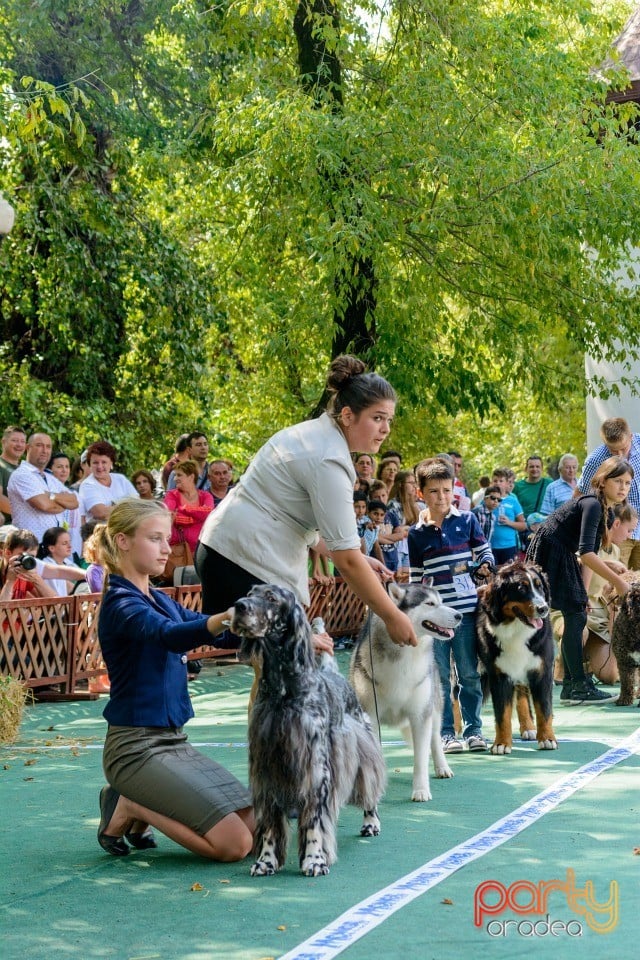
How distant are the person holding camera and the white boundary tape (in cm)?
588

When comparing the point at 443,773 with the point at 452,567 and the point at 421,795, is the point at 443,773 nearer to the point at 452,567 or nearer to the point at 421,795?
the point at 421,795

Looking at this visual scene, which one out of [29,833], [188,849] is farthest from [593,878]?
[29,833]

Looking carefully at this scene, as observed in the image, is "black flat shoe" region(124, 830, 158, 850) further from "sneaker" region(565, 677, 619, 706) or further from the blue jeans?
"sneaker" region(565, 677, 619, 706)

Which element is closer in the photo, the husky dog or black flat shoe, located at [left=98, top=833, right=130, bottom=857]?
black flat shoe, located at [left=98, top=833, right=130, bottom=857]

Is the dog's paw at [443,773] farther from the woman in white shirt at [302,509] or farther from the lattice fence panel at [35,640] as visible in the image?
the lattice fence panel at [35,640]

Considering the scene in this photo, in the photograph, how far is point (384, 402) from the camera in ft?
20.6

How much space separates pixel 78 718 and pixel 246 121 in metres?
8.08

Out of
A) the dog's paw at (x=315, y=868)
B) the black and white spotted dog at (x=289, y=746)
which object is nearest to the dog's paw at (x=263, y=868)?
the black and white spotted dog at (x=289, y=746)

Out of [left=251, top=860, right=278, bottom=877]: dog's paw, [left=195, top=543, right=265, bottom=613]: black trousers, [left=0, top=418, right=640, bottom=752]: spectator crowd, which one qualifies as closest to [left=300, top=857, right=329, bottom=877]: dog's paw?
[left=251, top=860, right=278, bottom=877]: dog's paw

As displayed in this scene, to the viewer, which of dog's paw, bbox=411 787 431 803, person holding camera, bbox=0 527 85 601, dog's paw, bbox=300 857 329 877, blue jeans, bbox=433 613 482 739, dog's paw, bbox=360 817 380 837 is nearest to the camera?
dog's paw, bbox=300 857 329 877

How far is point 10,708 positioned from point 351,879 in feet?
16.9

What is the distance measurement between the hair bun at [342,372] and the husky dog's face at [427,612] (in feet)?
6.81

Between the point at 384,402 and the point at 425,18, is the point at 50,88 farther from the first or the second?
the point at 425,18

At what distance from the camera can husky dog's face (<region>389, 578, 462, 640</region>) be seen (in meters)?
8.02
